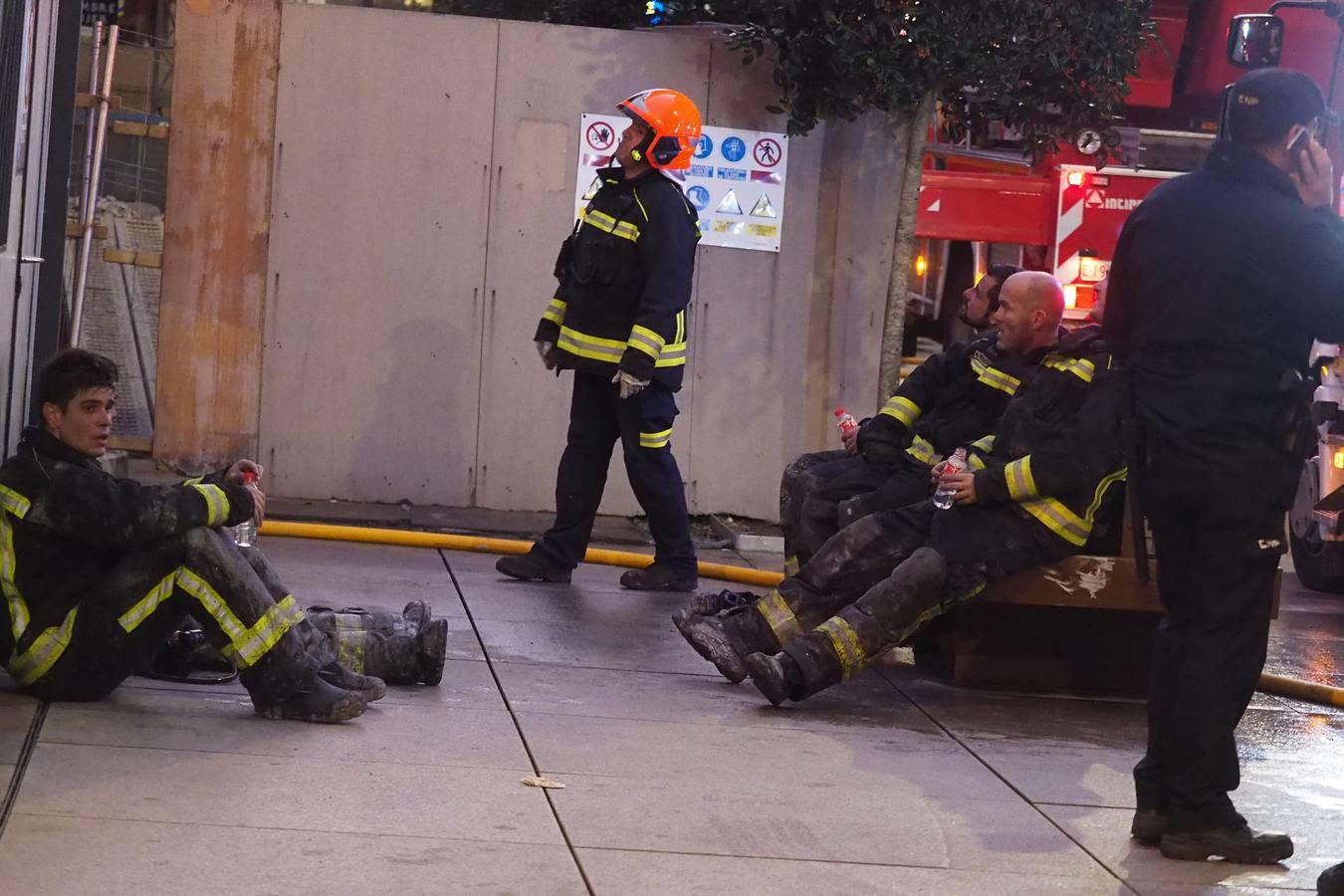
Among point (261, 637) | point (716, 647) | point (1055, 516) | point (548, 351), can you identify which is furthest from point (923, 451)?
point (261, 637)

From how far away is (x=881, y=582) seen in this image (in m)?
6.16

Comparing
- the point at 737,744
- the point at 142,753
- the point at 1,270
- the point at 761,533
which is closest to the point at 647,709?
the point at 737,744

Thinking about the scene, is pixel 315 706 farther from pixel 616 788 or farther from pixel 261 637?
pixel 616 788

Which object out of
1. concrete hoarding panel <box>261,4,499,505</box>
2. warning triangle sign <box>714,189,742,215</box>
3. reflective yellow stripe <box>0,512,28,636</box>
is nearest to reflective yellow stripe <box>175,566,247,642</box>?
reflective yellow stripe <box>0,512,28,636</box>

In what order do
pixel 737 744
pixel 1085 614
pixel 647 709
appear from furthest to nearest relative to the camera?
pixel 1085 614 → pixel 647 709 → pixel 737 744

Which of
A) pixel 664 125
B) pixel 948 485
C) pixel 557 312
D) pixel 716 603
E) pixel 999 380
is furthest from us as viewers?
pixel 557 312

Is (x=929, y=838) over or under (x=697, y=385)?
under

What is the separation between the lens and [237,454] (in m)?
9.85

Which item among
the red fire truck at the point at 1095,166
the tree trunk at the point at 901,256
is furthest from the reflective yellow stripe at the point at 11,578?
the red fire truck at the point at 1095,166

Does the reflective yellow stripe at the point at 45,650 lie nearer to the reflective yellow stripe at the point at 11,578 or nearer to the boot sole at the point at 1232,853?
the reflective yellow stripe at the point at 11,578

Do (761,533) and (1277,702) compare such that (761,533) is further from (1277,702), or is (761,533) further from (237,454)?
(1277,702)

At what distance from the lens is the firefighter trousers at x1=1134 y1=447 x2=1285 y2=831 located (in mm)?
4703

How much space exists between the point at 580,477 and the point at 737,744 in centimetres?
294

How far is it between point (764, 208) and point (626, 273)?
84.4 inches
